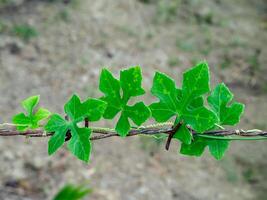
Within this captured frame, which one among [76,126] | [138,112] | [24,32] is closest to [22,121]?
[76,126]

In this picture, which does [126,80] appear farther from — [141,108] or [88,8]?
[88,8]

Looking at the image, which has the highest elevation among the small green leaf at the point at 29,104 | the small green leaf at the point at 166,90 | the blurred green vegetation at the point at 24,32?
the blurred green vegetation at the point at 24,32

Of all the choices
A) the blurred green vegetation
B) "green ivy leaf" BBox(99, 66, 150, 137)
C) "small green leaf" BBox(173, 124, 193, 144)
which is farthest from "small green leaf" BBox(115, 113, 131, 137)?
the blurred green vegetation

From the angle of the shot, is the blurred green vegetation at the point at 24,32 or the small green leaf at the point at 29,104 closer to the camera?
the small green leaf at the point at 29,104

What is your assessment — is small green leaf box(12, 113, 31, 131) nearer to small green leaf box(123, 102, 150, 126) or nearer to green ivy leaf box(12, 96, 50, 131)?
green ivy leaf box(12, 96, 50, 131)

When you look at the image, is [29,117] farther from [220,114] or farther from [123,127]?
[220,114]

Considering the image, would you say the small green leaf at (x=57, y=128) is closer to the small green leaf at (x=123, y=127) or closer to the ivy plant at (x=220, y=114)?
the small green leaf at (x=123, y=127)

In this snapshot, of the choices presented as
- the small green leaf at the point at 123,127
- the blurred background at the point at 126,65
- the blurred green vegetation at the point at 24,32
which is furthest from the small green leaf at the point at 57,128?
the blurred green vegetation at the point at 24,32
